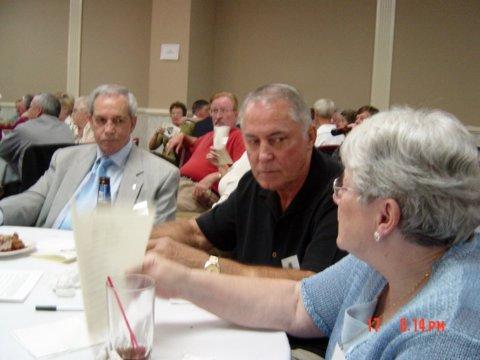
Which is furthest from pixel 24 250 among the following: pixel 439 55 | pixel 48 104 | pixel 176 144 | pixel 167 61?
pixel 439 55

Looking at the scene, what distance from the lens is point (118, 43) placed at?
8.17 metres

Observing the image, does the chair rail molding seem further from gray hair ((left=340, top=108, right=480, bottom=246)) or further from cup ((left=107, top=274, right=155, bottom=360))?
cup ((left=107, top=274, right=155, bottom=360))

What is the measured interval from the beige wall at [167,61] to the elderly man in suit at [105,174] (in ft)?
16.9

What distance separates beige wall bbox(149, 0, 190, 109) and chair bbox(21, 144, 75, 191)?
4.67m

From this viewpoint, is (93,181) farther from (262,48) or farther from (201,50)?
(262,48)

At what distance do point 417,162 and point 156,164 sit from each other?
1772 millimetres

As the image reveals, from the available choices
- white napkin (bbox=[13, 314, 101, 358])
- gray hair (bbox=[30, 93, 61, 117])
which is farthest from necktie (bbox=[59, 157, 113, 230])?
gray hair (bbox=[30, 93, 61, 117])

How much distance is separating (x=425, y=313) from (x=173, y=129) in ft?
18.1

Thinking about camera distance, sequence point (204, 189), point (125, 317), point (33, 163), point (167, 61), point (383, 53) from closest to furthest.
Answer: point (125, 317) < point (33, 163) < point (204, 189) < point (383, 53) < point (167, 61)

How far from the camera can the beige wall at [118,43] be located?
8.06m

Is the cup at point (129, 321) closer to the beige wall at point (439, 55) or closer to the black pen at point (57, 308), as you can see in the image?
the black pen at point (57, 308)

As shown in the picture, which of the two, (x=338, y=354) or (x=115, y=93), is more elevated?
(x=115, y=93)

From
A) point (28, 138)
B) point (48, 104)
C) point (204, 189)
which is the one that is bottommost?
point (204, 189)

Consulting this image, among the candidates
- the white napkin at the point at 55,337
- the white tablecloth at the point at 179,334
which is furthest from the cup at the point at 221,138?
the white napkin at the point at 55,337
